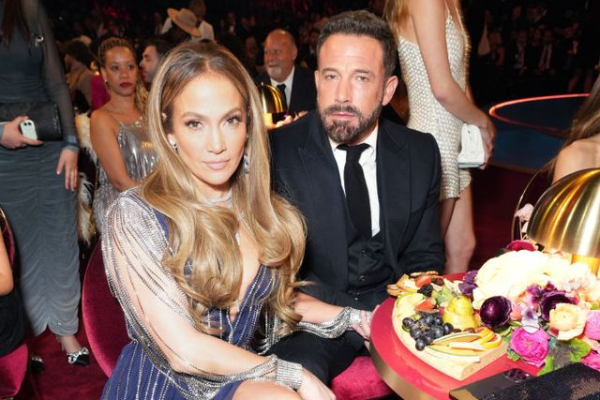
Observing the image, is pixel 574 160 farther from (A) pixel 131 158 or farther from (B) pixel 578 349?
(A) pixel 131 158

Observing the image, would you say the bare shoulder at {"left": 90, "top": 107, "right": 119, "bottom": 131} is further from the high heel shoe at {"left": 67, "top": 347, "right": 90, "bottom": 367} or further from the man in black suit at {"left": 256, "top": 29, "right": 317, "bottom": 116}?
the man in black suit at {"left": 256, "top": 29, "right": 317, "bottom": 116}

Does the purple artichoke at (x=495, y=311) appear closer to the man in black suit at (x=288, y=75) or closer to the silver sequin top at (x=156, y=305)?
the silver sequin top at (x=156, y=305)

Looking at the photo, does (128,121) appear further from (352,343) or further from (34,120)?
(352,343)

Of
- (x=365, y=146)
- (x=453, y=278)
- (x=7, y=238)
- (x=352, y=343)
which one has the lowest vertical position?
(x=352, y=343)

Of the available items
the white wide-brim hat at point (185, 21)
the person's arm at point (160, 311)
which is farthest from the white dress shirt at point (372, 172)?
the white wide-brim hat at point (185, 21)

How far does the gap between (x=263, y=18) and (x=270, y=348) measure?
16.9 m

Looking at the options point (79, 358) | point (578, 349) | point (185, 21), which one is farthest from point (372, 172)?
point (185, 21)

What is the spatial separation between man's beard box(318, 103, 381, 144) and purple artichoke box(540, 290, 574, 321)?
101 cm

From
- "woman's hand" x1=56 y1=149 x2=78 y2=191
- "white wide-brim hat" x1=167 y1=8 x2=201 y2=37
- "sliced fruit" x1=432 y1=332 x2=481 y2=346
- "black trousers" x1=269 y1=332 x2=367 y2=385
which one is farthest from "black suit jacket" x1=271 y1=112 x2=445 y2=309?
"white wide-brim hat" x1=167 y1=8 x2=201 y2=37

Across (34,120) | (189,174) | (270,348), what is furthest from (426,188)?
(34,120)

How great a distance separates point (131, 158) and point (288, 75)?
1.78m

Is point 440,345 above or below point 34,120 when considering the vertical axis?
below

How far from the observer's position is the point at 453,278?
6.70 ft

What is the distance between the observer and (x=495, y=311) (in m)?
1.51
